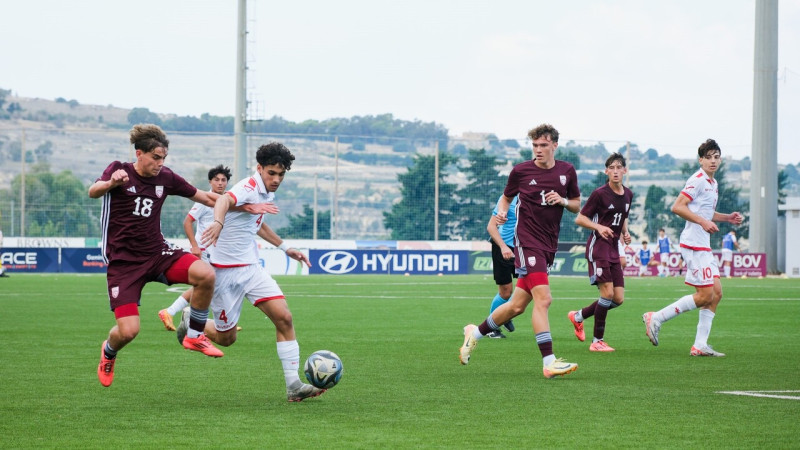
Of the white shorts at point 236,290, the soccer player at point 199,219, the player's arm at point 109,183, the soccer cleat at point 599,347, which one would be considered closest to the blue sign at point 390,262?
the soccer player at point 199,219

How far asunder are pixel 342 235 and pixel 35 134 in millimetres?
18757

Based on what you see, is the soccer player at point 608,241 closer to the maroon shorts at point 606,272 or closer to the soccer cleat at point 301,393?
the maroon shorts at point 606,272

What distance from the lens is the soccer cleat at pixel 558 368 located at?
30.0 ft

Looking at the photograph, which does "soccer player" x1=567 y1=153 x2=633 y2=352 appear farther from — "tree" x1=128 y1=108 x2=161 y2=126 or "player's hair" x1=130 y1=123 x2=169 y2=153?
"tree" x1=128 y1=108 x2=161 y2=126

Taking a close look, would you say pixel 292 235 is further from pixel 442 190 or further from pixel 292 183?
pixel 292 183

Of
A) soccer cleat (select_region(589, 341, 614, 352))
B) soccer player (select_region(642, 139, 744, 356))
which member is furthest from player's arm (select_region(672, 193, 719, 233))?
soccer cleat (select_region(589, 341, 614, 352))

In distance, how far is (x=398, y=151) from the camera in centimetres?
5553

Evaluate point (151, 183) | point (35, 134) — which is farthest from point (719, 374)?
point (35, 134)

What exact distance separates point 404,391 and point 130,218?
8.76 ft

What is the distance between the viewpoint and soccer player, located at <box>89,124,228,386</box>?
8.20 m

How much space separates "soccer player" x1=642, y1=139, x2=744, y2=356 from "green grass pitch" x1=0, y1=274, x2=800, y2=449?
1.49 feet

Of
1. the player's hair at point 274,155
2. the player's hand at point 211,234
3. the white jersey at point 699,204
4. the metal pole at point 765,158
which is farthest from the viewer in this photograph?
the metal pole at point 765,158

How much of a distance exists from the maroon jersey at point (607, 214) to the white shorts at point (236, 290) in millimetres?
5186

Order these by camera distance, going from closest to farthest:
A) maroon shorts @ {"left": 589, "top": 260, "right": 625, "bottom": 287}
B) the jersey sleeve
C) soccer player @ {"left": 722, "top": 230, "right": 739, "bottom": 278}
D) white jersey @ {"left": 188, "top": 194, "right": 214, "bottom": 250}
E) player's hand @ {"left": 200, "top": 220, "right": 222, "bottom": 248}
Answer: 1. player's hand @ {"left": 200, "top": 220, "right": 222, "bottom": 248}
2. the jersey sleeve
3. maroon shorts @ {"left": 589, "top": 260, "right": 625, "bottom": 287}
4. white jersey @ {"left": 188, "top": 194, "right": 214, "bottom": 250}
5. soccer player @ {"left": 722, "top": 230, "right": 739, "bottom": 278}
